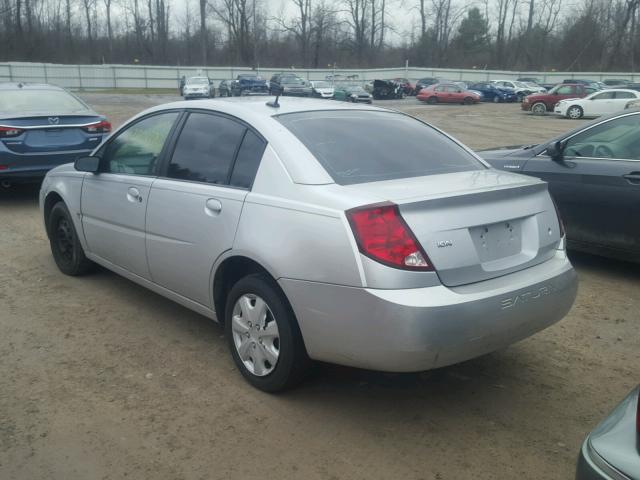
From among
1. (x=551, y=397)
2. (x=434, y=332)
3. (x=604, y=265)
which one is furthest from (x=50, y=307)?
(x=604, y=265)

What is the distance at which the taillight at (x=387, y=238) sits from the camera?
9.67 feet

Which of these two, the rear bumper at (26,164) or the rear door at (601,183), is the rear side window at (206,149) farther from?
the rear bumper at (26,164)

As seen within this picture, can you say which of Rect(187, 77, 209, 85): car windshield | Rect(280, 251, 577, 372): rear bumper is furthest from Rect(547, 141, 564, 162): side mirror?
Rect(187, 77, 209, 85): car windshield

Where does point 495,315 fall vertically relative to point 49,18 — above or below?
below

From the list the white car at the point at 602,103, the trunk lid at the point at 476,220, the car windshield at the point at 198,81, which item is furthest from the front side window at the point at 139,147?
the car windshield at the point at 198,81

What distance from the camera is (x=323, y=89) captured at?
40844 millimetres

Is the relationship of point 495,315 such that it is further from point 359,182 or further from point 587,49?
point 587,49

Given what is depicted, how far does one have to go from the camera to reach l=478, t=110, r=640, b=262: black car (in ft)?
17.7

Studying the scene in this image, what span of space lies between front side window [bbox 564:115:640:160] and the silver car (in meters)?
2.17

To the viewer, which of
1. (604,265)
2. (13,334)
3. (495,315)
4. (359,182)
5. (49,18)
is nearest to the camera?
(495,315)

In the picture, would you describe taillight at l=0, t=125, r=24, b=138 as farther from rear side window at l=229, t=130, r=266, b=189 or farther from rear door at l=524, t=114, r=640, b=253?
rear door at l=524, t=114, r=640, b=253

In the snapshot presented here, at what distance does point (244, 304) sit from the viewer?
11.8 feet

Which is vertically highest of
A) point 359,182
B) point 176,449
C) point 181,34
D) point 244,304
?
point 181,34

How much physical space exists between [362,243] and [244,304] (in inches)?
37.2
